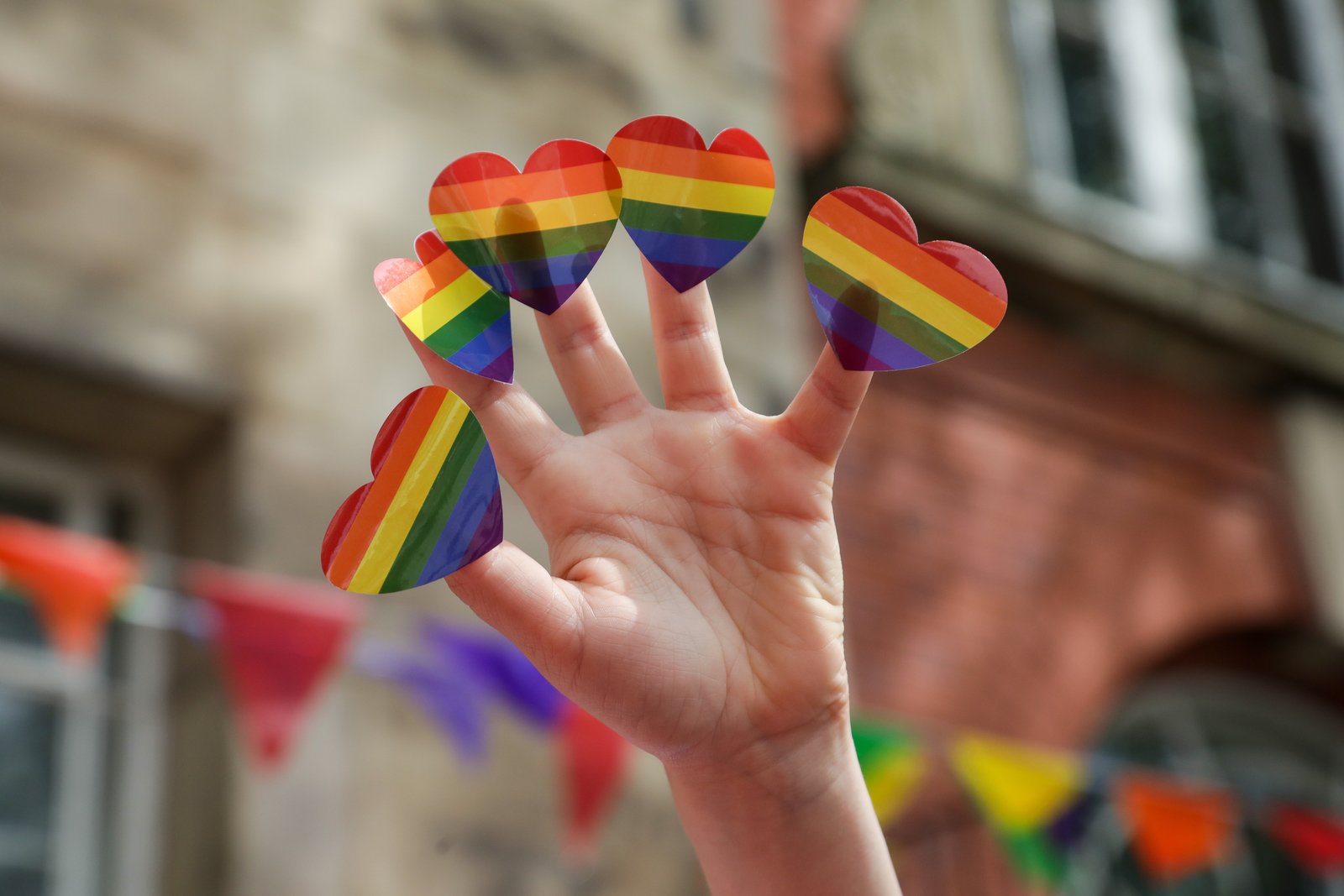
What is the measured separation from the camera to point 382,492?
1235 mm

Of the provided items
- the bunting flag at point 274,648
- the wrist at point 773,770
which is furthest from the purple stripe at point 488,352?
the bunting flag at point 274,648

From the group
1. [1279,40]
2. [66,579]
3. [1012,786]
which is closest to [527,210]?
[66,579]

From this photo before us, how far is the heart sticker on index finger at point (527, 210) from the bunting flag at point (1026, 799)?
9.32 ft

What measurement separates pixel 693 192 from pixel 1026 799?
2.92 metres

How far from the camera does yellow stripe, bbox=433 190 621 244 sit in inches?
51.9

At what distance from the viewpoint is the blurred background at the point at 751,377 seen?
3.55 metres

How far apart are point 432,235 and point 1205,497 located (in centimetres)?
490

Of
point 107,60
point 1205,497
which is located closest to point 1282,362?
point 1205,497

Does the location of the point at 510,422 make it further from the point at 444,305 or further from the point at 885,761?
the point at 885,761

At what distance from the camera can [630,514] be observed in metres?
1.48

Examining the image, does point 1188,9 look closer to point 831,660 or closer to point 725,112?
point 725,112

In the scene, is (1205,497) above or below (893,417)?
below

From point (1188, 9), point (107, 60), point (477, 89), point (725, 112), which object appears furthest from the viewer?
point (1188, 9)

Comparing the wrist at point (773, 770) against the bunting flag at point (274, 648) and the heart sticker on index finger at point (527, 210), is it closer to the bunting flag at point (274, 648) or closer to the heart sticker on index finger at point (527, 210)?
the heart sticker on index finger at point (527, 210)
